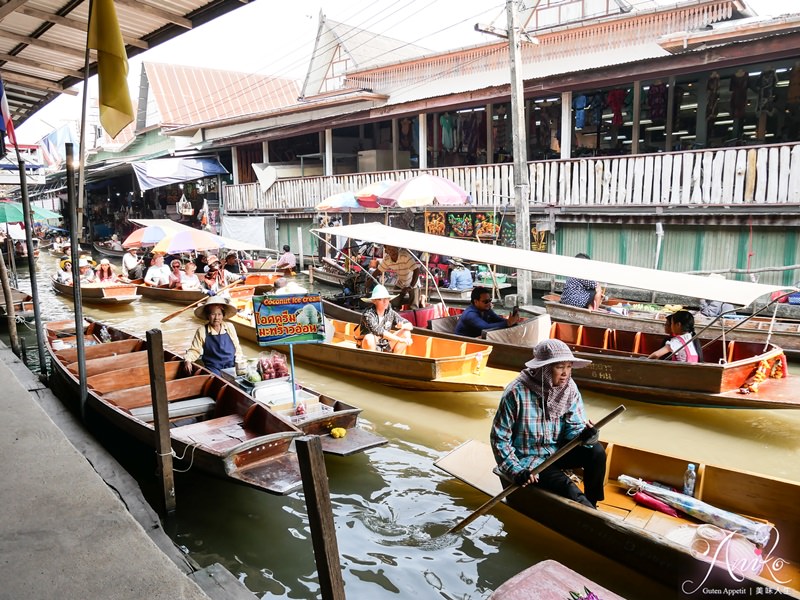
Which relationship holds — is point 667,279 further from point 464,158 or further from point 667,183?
point 464,158

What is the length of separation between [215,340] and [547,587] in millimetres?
5376

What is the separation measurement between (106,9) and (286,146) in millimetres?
20260

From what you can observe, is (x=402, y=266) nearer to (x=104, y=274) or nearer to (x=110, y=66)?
(x=110, y=66)

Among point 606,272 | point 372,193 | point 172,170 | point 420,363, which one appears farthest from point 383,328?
point 172,170

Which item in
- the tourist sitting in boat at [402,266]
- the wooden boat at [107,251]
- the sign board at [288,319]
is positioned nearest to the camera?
the sign board at [288,319]

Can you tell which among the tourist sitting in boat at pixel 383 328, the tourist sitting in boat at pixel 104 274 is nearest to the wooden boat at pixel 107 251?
the tourist sitting in boat at pixel 104 274

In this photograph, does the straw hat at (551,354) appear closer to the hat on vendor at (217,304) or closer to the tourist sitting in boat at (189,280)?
the hat on vendor at (217,304)

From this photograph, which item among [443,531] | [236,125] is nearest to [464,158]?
[236,125]

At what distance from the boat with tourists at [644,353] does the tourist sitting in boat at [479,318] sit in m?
0.26

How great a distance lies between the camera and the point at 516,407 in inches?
169

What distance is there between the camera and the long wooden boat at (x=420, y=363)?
7.50 meters

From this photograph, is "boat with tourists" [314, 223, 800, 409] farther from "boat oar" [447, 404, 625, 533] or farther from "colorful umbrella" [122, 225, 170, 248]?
"colorful umbrella" [122, 225, 170, 248]

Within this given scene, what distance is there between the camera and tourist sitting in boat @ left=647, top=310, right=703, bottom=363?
7025mm

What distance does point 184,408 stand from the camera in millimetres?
6203
